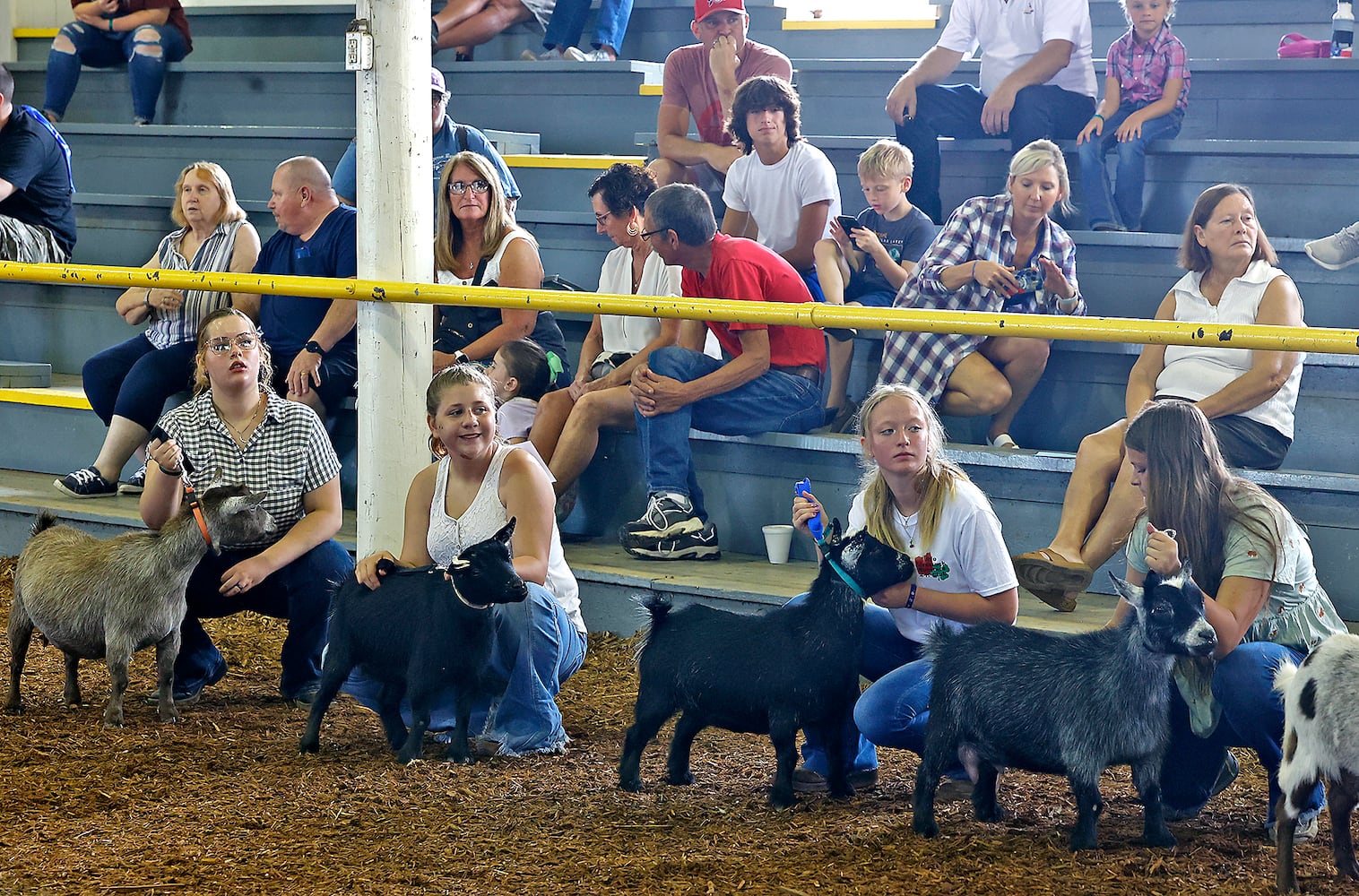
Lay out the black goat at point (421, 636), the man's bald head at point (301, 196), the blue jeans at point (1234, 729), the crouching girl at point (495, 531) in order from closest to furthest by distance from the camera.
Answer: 1. the blue jeans at point (1234, 729)
2. the black goat at point (421, 636)
3. the crouching girl at point (495, 531)
4. the man's bald head at point (301, 196)

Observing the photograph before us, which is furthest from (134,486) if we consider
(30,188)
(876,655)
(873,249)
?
(876,655)

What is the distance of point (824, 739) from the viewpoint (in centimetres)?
330

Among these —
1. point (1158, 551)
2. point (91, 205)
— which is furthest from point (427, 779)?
point (91, 205)

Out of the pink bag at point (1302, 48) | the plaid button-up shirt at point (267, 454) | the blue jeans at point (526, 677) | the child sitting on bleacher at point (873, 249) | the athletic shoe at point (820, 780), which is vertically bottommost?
the athletic shoe at point (820, 780)

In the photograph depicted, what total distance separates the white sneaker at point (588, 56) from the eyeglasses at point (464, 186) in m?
2.40

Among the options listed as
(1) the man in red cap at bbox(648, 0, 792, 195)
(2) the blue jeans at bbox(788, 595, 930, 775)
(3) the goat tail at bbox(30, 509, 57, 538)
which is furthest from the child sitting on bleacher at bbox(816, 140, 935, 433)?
(3) the goat tail at bbox(30, 509, 57, 538)

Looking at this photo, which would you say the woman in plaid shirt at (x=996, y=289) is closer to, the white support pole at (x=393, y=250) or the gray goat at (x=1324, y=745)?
the white support pole at (x=393, y=250)

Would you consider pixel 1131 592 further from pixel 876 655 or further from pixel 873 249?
pixel 873 249

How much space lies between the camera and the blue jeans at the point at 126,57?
821 cm

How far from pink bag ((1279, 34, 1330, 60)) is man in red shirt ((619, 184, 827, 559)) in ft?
9.46

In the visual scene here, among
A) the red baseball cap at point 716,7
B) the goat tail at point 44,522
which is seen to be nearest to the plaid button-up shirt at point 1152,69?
the red baseball cap at point 716,7

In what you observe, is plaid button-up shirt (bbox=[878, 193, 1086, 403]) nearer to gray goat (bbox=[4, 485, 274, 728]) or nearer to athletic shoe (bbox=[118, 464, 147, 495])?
gray goat (bbox=[4, 485, 274, 728])

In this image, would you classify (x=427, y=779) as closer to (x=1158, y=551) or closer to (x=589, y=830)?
(x=589, y=830)

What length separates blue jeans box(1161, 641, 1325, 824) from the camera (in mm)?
3004
